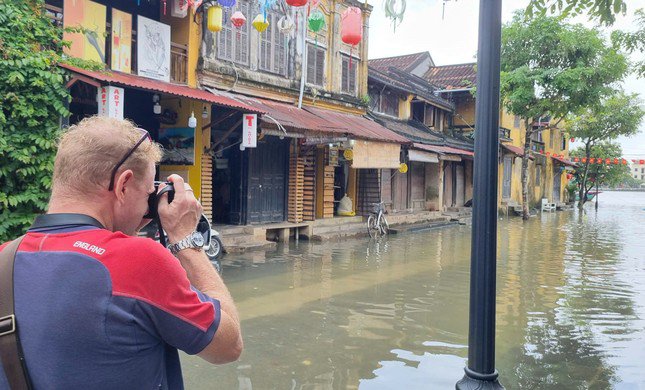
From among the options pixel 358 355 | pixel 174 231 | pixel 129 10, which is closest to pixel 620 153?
pixel 129 10

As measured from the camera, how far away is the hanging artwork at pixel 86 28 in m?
8.67

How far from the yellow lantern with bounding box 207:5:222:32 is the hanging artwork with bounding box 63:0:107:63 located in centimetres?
204

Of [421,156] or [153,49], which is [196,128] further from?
[421,156]

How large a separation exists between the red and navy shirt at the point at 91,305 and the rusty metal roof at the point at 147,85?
741 cm

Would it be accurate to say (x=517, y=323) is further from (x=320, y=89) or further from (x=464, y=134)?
(x=464, y=134)

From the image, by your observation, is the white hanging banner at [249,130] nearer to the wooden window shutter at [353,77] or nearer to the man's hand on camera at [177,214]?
the wooden window shutter at [353,77]

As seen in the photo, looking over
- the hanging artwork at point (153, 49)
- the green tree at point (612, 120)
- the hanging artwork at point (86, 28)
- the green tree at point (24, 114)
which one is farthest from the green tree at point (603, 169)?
the green tree at point (24, 114)

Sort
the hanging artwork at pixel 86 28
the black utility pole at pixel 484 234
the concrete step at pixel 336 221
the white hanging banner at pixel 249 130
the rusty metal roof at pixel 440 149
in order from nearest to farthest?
the black utility pole at pixel 484 234 < the hanging artwork at pixel 86 28 < the white hanging banner at pixel 249 130 < the concrete step at pixel 336 221 < the rusty metal roof at pixel 440 149

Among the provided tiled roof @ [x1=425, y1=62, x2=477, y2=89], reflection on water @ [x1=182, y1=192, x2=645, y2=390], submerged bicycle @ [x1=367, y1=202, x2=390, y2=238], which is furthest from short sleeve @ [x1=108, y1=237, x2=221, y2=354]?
tiled roof @ [x1=425, y1=62, x2=477, y2=89]

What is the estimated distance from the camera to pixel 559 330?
579cm

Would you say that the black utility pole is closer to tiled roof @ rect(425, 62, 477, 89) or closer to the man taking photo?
the man taking photo

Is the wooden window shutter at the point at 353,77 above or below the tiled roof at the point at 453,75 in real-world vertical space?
below

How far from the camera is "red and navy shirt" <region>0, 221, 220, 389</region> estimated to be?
4.13 feet

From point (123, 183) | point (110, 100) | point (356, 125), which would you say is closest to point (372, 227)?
point (356, 125)
